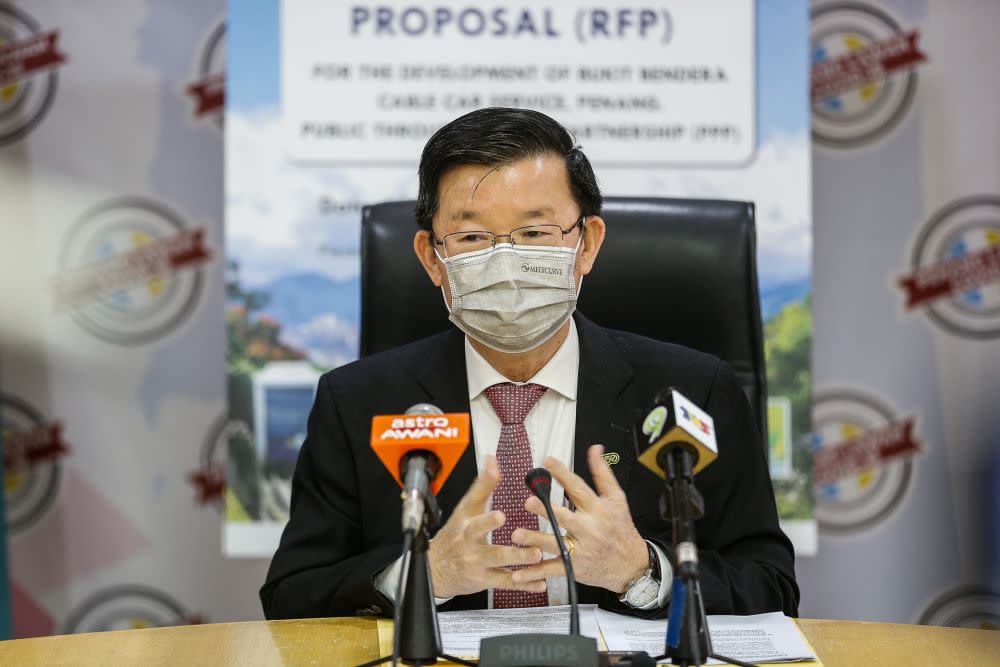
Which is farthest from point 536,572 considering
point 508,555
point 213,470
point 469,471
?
point 213,470

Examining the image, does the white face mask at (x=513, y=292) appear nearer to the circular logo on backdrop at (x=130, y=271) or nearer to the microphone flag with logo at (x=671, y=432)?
the microphone flag with logo at (x=671, y=432)

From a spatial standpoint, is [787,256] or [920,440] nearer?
[787,256]

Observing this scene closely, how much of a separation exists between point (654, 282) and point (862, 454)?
4.71ft

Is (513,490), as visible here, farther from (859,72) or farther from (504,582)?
(859,72)

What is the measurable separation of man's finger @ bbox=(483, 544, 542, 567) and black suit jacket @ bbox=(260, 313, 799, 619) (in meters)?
0.29

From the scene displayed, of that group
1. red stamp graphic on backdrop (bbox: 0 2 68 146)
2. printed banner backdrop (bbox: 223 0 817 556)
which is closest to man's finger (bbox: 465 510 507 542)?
printed banner backdrop (bbox: 223 0 817 556)

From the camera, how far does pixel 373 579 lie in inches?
65.0

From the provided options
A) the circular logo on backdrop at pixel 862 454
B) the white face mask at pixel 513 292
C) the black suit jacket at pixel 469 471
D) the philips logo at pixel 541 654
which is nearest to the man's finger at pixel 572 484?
the philips logo at pixel 541 654

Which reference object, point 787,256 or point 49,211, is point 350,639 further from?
point 49,211

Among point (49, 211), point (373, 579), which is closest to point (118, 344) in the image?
point (49, 211)

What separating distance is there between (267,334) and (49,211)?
0.87 m

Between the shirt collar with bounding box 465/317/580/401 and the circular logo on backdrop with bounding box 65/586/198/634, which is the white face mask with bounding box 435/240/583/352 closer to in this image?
the shirt collar with bounding box 465/317/580/401

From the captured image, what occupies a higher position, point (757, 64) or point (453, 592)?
point (757, 64)

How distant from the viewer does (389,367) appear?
2018 millimetres
